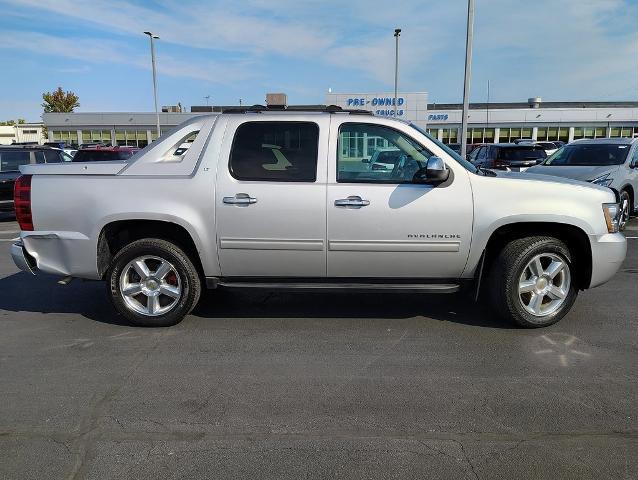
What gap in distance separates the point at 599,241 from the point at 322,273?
250cm

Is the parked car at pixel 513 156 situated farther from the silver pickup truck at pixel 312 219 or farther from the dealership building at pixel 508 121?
the dealership building at pixel 508 121

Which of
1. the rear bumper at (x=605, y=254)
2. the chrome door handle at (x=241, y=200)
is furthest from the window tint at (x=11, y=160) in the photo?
the rear bumper at (x=605, y=254)

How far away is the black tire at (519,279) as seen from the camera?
4.50 metres

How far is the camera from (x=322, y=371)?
382 centimetres

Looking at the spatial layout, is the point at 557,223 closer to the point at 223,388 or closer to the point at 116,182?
the point at 223,388

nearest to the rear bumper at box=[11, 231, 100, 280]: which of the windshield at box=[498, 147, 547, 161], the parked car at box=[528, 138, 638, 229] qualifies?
the parked car at box=[528, 138, 638, 229]

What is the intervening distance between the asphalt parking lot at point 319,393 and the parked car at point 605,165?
5.33 metres

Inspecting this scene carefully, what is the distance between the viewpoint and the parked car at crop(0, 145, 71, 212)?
38.5 ft

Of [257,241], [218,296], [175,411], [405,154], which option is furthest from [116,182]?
[405,154]

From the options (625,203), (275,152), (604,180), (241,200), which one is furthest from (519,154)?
(241,200)

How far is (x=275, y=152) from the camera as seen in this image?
4.54 m

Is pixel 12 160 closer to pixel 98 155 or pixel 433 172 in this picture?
pixel 98 155

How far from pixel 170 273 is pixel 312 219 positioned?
57.4 inches

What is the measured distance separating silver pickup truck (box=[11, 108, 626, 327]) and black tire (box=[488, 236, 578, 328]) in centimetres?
1
